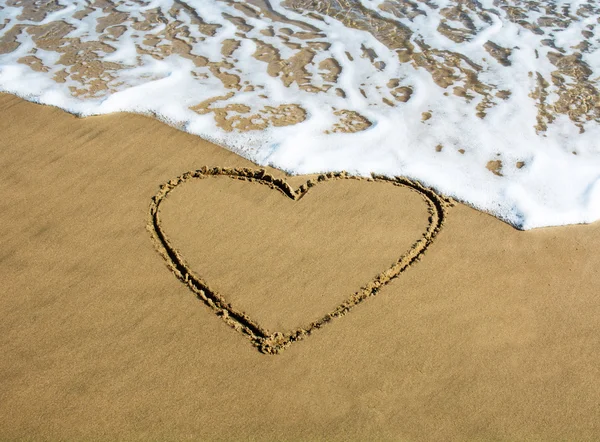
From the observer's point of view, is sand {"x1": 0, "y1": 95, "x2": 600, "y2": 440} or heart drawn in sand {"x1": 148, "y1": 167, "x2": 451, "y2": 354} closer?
sand {"x1": 0, "y1": 95, "x2": 600, "y2": 440}

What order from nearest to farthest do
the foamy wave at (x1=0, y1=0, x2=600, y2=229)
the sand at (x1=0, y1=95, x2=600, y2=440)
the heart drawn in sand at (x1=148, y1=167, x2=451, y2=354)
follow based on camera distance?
the sand at (x1=0, y1=95, x2=600, y2=440) → the heart drawn in sand at (x1=148, y1=167, x2=451, y2=354) → the foamy wave at (x1=0, y1=0, x2=600, y2=229)

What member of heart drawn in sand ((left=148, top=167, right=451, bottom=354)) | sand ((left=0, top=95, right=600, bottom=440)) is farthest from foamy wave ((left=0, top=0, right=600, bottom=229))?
sand ((left=0, top=95, right=600, bottom=440))

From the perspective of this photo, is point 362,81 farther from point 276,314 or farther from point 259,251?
point 276,314

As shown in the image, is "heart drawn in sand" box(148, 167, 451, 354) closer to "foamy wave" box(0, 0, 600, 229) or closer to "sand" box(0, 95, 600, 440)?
"sand" box(0, 95, 600, 440)

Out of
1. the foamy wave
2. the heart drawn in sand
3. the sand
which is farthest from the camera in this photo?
the foamy wave

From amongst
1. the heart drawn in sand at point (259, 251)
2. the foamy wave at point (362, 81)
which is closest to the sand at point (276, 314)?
the heart drawn in sand at point (259, 251)

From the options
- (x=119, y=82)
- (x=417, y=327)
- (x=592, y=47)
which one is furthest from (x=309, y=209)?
(x=592, y=47)
